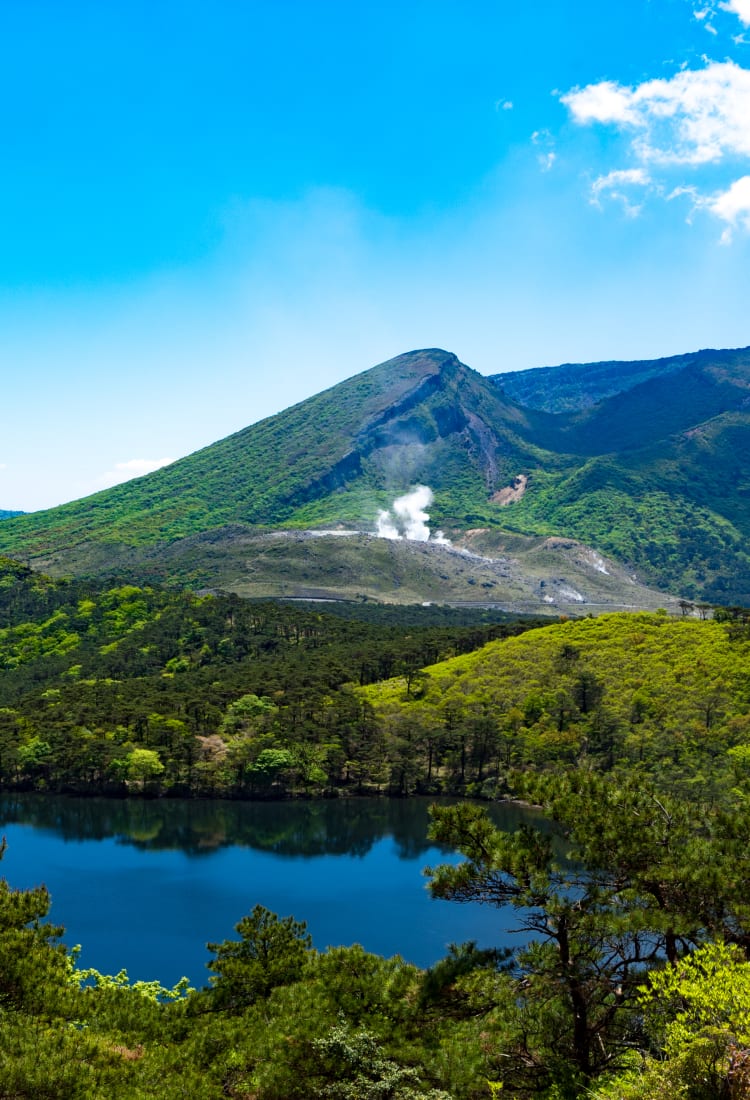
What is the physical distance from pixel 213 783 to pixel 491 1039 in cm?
4777

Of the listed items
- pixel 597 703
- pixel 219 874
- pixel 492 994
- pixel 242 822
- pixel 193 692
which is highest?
pixel 492 994

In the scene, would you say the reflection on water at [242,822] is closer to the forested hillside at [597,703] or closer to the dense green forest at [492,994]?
the forested hillside at [597,703]

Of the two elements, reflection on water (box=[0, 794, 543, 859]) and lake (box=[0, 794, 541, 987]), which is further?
reflection on water (box=[0, 794, 543, 859])

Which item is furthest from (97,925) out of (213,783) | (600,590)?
(600,590)

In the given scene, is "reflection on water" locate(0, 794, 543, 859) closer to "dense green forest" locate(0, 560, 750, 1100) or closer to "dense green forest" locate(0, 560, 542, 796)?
"dense green forest" locate(0, 560, 542, 796)

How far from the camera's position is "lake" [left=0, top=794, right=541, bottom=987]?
3588 centimetres

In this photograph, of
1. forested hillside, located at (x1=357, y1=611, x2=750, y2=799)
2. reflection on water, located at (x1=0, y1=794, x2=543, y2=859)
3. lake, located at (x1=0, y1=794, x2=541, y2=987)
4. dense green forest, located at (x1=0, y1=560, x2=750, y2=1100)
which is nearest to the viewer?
dense green forest, located at (x1=0, y1=560, x2=750, y2=1100)

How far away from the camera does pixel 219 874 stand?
45438mm

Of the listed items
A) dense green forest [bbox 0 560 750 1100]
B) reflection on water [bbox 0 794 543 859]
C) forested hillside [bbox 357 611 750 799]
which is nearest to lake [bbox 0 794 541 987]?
reflection on water [bbox 0 794 543 859]

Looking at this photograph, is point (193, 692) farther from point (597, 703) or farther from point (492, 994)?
point (492, 994)

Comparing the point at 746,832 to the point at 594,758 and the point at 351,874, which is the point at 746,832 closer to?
the point at 351,874

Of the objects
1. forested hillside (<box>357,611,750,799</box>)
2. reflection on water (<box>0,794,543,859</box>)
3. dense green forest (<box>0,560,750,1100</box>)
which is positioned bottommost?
reflection on water (<box>0,794,543,859</box>)

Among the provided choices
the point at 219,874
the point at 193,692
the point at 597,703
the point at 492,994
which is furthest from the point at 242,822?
the point at 492,994

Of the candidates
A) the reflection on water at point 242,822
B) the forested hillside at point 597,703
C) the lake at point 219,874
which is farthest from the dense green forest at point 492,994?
the reflection on water at point 242,822
